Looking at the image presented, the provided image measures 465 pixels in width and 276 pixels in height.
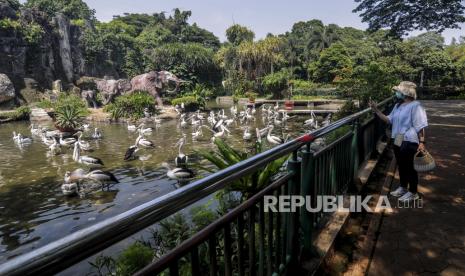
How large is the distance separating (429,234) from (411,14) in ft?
62.7

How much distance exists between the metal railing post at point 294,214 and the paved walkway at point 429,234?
82 centimetres

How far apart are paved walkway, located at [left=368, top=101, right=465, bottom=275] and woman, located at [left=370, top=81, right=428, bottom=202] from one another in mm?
299

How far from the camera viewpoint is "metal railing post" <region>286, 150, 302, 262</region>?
2.72 metres

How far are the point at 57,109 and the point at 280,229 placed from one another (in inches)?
876

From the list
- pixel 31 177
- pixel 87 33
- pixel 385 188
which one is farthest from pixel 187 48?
pixel 385 188

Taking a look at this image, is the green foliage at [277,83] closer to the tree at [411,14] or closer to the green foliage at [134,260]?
the tree at [411,14]

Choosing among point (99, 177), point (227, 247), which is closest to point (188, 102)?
point (99, 177)

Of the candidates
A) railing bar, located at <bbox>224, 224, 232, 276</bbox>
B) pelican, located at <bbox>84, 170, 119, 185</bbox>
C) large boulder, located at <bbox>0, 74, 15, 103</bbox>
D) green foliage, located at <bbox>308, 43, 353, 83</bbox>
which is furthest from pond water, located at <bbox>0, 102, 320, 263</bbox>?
green foliage, located at <bbox>308, 43, 353, 83</bbox>

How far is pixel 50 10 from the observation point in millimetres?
45750

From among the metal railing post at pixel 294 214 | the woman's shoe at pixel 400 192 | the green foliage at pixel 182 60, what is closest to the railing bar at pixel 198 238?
the metal railing post at pixel 294 214

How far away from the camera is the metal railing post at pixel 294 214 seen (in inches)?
107

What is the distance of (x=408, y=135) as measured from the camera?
483 cm

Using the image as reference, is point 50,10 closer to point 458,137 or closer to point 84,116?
point 84,116

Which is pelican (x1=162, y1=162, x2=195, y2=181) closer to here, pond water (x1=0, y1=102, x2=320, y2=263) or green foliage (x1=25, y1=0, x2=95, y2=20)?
pond water (x1=0, y1=102, x2=320, y2=263)
